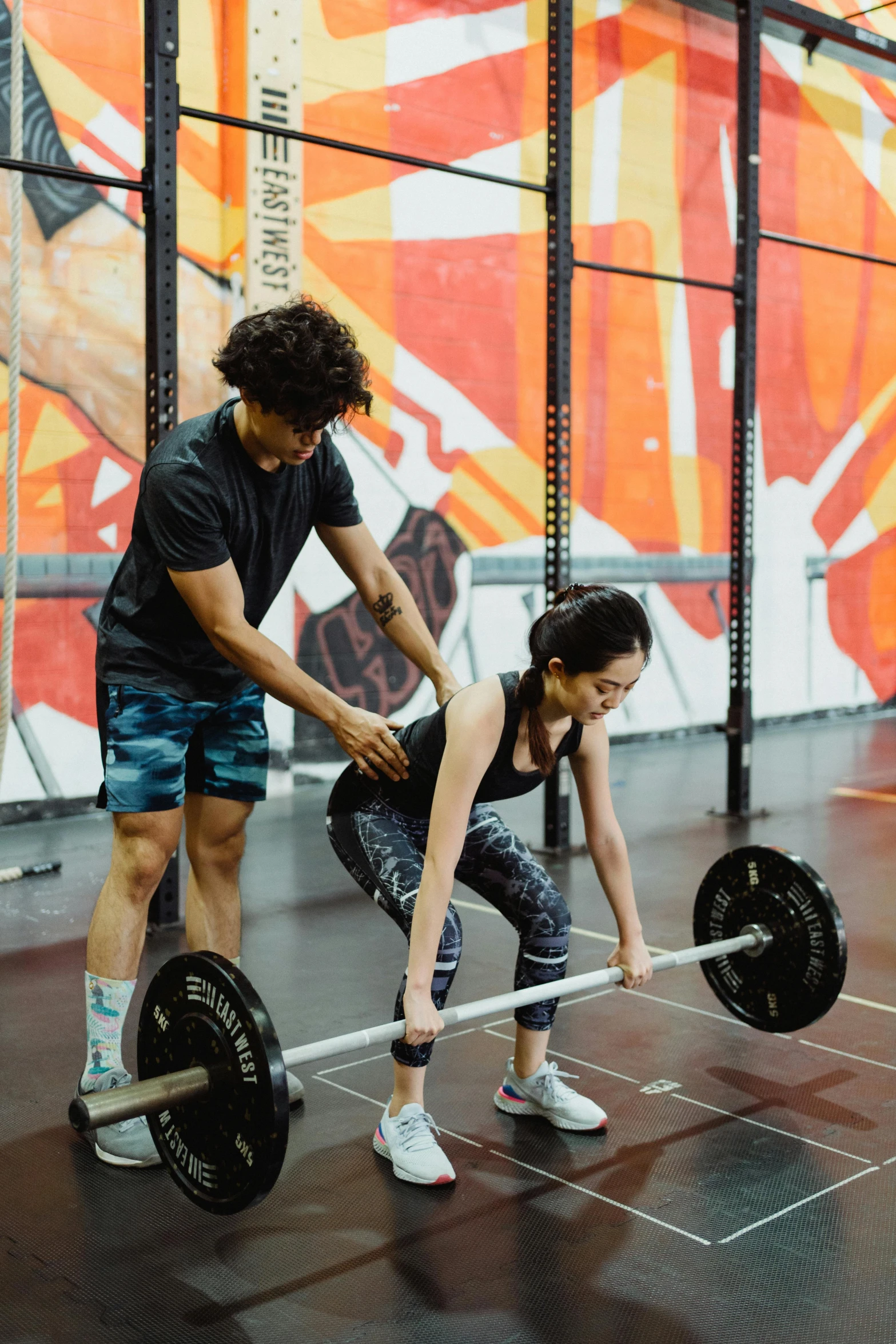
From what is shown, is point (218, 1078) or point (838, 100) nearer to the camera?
point (218, 1078)

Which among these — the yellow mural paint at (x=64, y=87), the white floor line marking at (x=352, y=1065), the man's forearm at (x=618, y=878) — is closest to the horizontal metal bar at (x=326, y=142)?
the yellow mural paint at (x=64, y=87)

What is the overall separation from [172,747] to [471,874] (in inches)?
20.0

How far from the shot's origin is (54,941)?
3.12m

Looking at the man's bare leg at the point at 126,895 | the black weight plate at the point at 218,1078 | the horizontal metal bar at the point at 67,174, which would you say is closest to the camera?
the black weight plate at the point at 218,1078

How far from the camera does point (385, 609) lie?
2164mm

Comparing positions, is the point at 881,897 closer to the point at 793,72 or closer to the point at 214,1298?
the point at 214,1298

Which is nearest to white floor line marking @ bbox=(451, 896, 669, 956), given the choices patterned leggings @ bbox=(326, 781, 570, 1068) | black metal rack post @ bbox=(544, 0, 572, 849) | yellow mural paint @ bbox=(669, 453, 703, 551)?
black metal rack post @ bbox=(544, 0, 572, 849)

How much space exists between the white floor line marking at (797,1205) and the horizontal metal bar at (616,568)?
4011mm

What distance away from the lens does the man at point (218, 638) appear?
1.80 m

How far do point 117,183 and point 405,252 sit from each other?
2.62 m

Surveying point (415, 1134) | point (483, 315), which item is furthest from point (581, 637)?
point (483, 315)

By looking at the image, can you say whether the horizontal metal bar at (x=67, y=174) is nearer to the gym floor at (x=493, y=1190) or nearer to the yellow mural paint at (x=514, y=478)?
the gym floor at (x=493, y=1190)

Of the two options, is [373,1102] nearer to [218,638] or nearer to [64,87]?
[218,638]

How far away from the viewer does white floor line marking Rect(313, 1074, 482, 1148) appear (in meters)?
2.02
